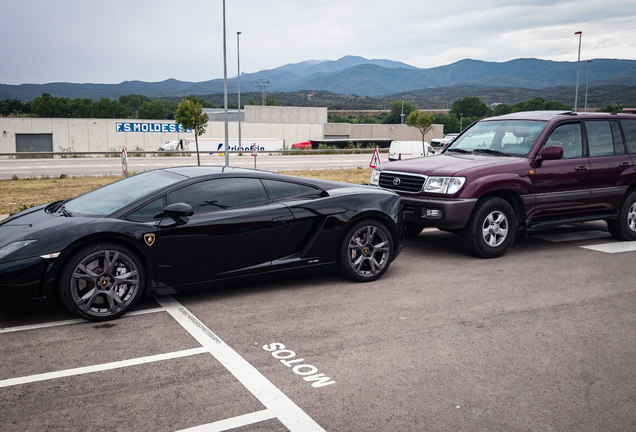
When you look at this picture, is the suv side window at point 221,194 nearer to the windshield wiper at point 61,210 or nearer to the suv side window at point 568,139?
the windshield wiper at point 61,210

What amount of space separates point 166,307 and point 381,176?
4.17 m

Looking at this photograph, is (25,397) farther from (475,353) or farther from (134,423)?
(475,353)

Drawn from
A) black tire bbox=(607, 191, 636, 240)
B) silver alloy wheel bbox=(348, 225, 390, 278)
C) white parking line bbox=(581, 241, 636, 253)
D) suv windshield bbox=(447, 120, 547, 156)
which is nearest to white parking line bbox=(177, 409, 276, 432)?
silver alloy wheel bbox=(348, 225, 390, 278)

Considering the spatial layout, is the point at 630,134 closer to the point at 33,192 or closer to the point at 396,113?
the point at 33,192

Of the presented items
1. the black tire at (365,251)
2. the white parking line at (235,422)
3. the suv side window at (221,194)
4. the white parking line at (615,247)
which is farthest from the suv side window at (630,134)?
the white parking line at (235,422)

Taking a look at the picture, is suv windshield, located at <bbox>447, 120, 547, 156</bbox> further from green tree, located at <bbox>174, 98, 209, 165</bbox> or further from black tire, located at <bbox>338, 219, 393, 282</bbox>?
green tree, located at <bbox>174, 98, 209, 165</bbox>

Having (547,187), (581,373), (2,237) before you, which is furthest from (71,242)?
(547,187)

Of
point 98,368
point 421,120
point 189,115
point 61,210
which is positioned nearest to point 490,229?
point 61,210

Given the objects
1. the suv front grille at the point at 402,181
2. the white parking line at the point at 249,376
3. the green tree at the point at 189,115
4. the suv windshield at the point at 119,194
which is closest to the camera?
the white parking line at the point at 249,376

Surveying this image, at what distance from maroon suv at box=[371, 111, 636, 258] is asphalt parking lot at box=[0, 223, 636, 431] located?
47.8 inches

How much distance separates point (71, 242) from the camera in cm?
502

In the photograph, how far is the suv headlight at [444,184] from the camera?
771 cm

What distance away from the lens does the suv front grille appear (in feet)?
26.4

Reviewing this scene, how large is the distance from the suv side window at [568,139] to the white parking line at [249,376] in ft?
18.9
